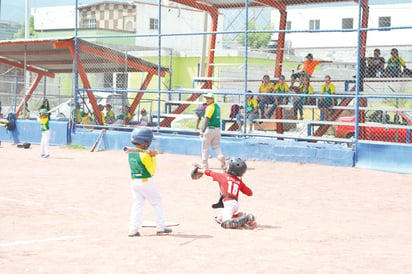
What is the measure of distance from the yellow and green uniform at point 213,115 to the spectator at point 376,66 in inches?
218

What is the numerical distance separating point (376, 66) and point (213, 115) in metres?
5.89

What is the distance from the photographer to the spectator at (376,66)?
19.3 m

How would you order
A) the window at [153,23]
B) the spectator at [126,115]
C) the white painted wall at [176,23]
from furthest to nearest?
the window at [153,23], the white painted wall at [176,23], the spectator at [126,115]

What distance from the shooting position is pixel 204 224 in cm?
910

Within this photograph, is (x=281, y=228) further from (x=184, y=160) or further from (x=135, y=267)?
(x=184, y=160)

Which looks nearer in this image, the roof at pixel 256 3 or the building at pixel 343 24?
the roof at pixel 256 3

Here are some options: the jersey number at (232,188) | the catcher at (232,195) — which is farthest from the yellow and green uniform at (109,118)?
the jersey number at (232,188)

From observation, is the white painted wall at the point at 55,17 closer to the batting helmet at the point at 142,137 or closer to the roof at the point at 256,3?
the roof at the point at 256,3

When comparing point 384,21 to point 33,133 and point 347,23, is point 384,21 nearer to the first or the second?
point 347,23

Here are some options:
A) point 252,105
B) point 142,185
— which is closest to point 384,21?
point 252,105

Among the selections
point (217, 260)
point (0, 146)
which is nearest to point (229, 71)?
point (0, 146)

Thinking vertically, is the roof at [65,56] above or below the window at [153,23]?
below

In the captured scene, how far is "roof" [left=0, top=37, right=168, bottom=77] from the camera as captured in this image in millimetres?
22219

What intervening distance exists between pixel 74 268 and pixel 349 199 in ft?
21.7
